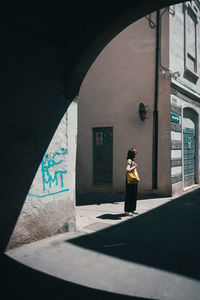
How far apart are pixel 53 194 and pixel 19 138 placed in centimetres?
121

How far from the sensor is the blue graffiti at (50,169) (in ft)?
14.6

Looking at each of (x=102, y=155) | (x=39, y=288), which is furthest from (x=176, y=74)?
(x=39, y=288)

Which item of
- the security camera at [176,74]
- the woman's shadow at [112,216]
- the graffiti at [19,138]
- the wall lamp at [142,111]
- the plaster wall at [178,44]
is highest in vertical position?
the plaster wall at [178,44]

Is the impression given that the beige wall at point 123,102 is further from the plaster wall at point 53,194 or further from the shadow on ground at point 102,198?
the plaster wall at point 53,194

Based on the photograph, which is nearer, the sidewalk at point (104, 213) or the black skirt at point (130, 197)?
the sidewalk at point (104, 213)

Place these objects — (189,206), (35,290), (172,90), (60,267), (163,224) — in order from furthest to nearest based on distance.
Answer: (172,90), (189,206), (163,224), (60,267), (35,290)

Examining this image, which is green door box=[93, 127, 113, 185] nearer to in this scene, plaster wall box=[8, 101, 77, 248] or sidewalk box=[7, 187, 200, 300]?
sidewalk box=[7, 187, 200, 300]

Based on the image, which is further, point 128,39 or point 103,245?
point 128,39

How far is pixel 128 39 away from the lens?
9.84 meters

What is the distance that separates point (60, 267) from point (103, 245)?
3.32 ft

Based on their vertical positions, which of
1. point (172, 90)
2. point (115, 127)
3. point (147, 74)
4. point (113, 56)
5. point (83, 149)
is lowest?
point (83, 149)

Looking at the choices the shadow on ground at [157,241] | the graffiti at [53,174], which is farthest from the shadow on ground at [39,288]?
the graffiti at [53,174]

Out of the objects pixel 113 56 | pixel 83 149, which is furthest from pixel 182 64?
pixel 83 149

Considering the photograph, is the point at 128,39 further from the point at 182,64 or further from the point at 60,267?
the point at 60,267
